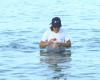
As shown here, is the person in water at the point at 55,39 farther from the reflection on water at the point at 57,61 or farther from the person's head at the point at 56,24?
the reflection on water at the point at 57,61

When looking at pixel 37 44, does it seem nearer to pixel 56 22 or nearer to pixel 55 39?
pixel 55 39

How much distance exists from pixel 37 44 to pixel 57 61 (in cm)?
356

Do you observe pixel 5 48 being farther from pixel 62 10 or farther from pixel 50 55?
pixel 62 10

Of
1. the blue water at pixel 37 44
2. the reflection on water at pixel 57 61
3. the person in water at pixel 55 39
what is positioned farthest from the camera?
the person in water at pixel 55 39

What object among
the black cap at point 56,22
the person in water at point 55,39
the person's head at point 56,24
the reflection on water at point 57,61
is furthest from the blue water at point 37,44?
the black cap at point 56,22

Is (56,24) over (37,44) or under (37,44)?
over

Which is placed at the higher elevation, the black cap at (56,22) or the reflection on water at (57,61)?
the black cap at (56,22)

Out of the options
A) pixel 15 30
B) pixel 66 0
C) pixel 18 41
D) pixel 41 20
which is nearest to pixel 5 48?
pixel 18 41

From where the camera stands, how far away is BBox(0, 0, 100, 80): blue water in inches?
683

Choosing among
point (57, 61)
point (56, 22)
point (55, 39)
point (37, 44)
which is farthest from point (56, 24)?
point (37, 44)

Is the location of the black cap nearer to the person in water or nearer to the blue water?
the person in water

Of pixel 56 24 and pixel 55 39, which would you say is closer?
pixel 56 24

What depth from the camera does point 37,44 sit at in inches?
888

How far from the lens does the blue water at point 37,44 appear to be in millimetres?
17344
